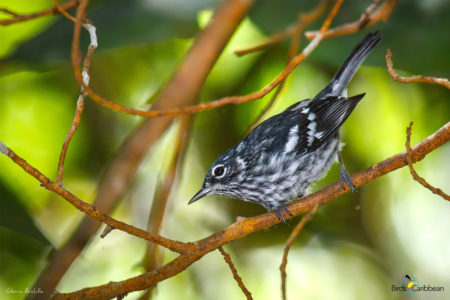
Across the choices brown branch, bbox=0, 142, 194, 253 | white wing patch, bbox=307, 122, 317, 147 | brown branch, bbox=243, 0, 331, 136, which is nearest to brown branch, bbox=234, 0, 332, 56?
brown branch, bbox=243, 0, 331, 136

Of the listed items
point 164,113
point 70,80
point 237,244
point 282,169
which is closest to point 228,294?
point 237,244

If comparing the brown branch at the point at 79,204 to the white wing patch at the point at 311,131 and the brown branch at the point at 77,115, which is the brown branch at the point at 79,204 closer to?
the brown branch at the point at 77,115

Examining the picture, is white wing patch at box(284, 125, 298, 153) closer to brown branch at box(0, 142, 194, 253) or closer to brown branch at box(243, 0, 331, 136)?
brown branch at box(243, 0, 331, 136)

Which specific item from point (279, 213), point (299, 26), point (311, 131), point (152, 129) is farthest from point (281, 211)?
point (299, 26)

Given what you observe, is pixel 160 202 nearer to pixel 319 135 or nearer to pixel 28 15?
pixel 319 135

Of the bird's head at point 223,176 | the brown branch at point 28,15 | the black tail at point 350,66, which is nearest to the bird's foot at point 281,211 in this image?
the bird's head at point 223,176

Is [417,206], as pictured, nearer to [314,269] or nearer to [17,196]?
[314,269]
